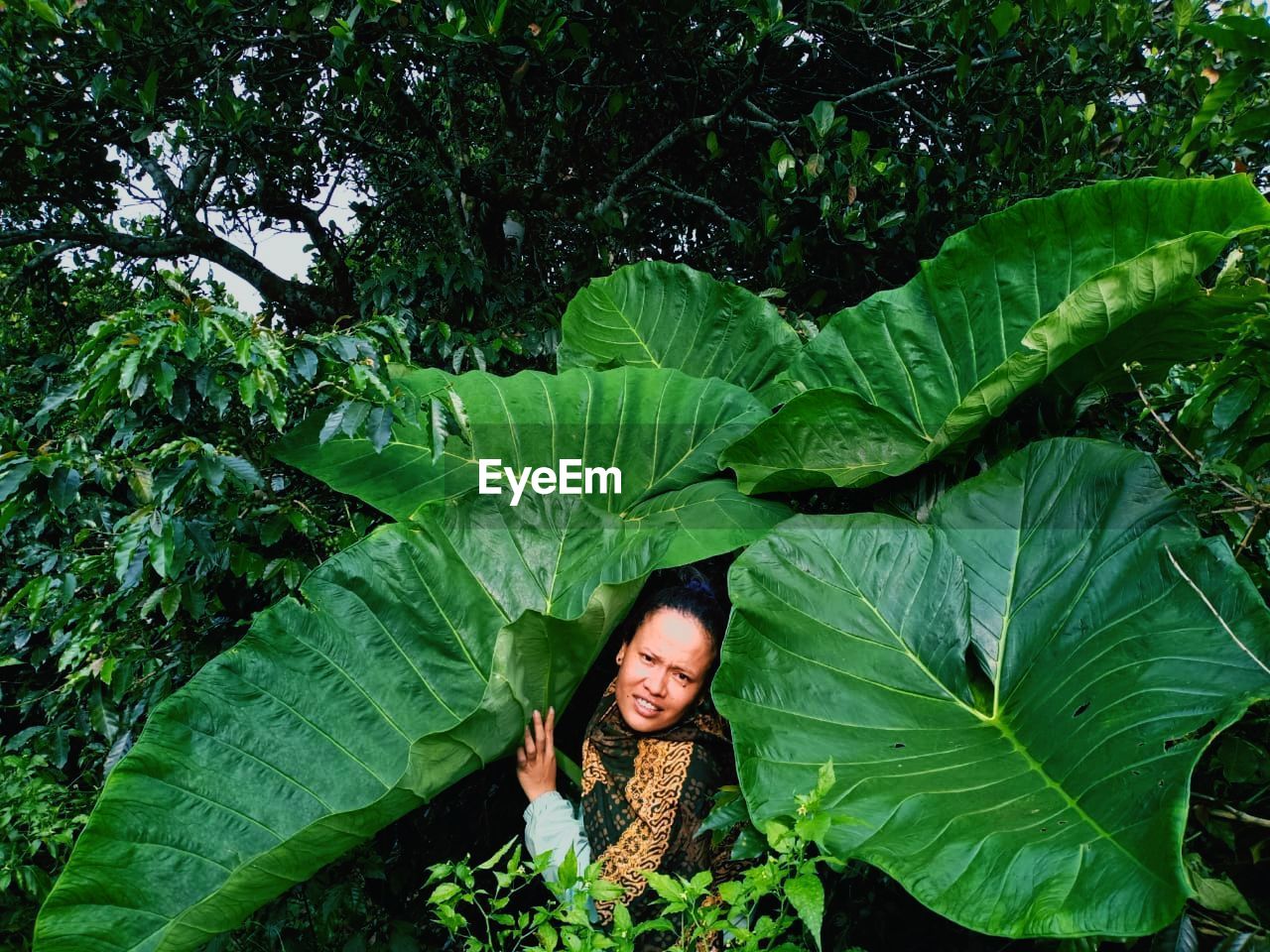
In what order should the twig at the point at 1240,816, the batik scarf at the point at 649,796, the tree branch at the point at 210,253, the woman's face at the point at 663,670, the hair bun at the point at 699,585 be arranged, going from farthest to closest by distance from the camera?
the tree branch at the point at 210,253 → the hair bun at the point at 699,585 → the woman's face at the point at 663,670 → the batik scarf at the point at 649,796 → the twig at the point at 1240,816

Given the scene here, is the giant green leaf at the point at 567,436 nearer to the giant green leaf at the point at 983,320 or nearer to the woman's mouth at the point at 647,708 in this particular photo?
the giant green leaf at the point at 983,320

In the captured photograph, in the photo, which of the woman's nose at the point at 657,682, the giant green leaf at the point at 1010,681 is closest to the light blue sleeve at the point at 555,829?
the woman's nose at the point at 657,682

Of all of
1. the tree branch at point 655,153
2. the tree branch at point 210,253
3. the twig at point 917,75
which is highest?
the tree branch at point 210,253

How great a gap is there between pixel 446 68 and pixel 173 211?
3.41ft

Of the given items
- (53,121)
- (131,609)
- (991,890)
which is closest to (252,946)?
(131,609)

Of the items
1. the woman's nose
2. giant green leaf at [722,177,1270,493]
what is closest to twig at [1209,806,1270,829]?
giant green leaf at [722,177,1270,493]

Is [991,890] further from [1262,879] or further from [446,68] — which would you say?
[446,68]

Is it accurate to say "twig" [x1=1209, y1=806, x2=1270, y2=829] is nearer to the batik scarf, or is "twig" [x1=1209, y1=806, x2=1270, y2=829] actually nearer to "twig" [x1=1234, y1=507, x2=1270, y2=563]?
"twig" [x1=1234, y1=507, x2=1270, y2=563]

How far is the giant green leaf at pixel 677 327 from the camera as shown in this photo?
216 cm

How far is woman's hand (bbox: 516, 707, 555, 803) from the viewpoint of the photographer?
154 centimetres

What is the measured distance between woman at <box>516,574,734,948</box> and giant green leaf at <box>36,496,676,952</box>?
68 mm

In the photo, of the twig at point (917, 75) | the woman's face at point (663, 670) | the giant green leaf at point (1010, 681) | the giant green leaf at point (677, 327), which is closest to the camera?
the giant green leaf at point (1010, 681)

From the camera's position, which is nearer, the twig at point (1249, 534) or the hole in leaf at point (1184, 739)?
the hole in leaf at point (1184, 739)

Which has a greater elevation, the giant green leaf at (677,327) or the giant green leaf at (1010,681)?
the giant green leaf at (677,327)
